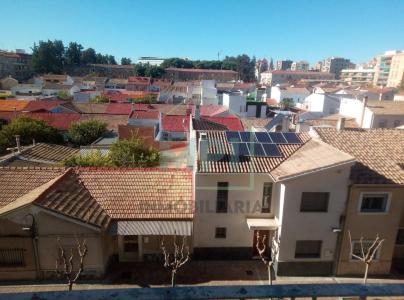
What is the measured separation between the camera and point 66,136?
155ft

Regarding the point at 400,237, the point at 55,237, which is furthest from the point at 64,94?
the point at 400,237

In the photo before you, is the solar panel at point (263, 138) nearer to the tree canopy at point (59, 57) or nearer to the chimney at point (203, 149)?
the chimney at point (203, 149)

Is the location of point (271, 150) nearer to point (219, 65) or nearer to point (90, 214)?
point (90, 214)

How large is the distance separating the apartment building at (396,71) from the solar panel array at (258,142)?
426 feet

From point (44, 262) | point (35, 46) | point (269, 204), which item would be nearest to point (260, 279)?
point (269, 204)

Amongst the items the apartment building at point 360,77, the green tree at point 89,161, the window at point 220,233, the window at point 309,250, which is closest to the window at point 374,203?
the window at point 309,250

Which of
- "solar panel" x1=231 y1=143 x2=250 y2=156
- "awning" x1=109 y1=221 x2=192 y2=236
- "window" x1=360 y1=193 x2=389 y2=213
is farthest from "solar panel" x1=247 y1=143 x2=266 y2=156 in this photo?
"window" x1=360 y1=193 x2=389 y2=213

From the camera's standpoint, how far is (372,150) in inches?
864

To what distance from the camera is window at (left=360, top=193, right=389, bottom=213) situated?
19006 mm

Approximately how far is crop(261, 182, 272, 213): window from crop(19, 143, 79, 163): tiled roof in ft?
62.8

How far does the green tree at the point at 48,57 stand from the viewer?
498 feet

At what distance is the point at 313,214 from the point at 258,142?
6.50 m

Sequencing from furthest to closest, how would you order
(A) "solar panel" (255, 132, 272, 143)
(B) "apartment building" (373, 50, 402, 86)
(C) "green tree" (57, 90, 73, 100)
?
(B) "apartment building" (373, 50, 402, 86), (C) "green tree" (57, 90, 73, 100), (A) "solar panel" (255, 132, 272, 143)

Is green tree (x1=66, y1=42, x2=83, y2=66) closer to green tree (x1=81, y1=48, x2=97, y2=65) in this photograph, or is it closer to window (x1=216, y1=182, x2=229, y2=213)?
green tree (x1=81, y1=48, x2=97, y2=65)
